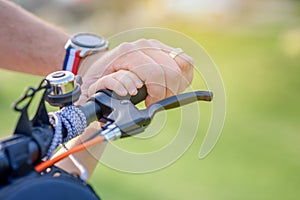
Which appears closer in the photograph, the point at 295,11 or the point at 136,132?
the point at 136,132

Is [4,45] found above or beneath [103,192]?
above

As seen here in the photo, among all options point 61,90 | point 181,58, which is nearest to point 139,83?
point 181,58

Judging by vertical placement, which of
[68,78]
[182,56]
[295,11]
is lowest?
[68,78]

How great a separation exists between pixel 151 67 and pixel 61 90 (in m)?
0.32

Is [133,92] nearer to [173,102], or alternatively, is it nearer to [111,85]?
[111,85]

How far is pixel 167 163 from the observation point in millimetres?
1090

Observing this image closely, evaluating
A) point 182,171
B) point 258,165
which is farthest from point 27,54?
point 258,165

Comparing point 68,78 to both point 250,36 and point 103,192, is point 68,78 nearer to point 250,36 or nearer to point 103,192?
point 103,192

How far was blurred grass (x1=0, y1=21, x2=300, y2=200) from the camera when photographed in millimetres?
3787

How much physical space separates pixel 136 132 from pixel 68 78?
0.15m

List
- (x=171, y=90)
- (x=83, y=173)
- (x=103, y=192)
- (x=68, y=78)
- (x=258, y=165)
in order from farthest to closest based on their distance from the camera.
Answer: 1. (x=258, y=165)
2. (x=103, y=192)
3. (x=171, y=90)
4. (x=68, y=78)
5. (x=83, y=173)

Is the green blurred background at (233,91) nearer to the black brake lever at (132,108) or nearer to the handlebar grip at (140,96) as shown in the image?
the handlebar grip at (140,96)

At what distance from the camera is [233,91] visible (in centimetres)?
514

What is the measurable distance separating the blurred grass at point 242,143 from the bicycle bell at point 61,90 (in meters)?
2.64
